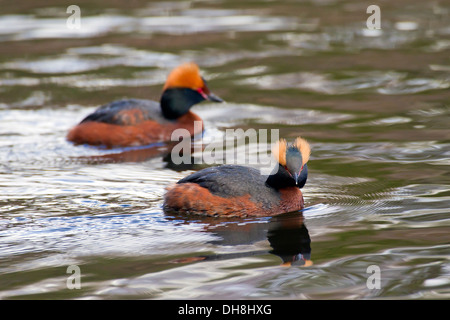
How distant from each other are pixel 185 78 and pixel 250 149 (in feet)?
7.33

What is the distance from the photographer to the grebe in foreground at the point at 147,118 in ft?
38.8

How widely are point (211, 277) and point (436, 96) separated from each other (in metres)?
8.01

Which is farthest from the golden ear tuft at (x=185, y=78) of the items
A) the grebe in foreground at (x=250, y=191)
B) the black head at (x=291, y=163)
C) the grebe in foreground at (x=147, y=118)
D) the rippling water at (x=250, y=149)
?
the black head at (x=291, y=163)

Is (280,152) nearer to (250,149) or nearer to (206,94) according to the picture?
(250,149)

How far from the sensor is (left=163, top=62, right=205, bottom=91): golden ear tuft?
12508 millimetres

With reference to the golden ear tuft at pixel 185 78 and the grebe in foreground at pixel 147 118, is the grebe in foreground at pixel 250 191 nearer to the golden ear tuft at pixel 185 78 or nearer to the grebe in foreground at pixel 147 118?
the grebe in foreground at pixel 147 118

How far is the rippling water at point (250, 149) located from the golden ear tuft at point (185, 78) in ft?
2.57

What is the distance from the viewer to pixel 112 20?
20.4m

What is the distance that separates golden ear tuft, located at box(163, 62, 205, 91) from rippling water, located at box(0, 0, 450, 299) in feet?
2.57

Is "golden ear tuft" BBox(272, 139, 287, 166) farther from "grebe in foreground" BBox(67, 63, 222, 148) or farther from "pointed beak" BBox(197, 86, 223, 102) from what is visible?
"pointed beak" BBox(197, 86, 223, 102)

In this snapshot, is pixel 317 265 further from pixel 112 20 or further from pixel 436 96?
pixel 112 20

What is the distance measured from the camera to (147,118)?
39.7 feet

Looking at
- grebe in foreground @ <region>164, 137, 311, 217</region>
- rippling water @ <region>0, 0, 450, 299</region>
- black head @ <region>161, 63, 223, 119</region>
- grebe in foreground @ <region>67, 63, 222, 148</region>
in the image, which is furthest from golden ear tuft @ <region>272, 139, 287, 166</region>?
black head @ <region>161, 63, 223, 119</region>

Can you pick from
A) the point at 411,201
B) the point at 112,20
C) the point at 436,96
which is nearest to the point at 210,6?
the point at 112,20
